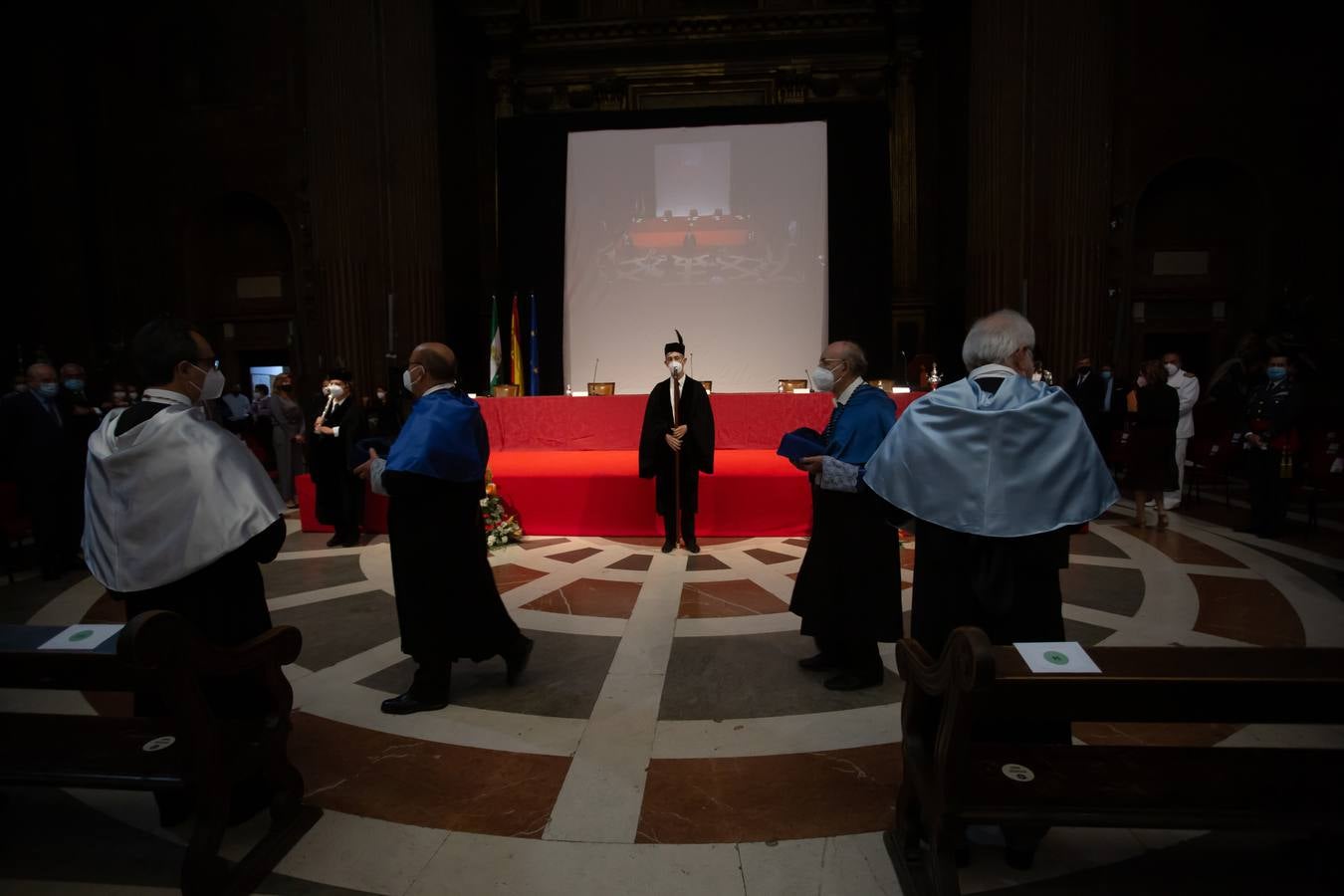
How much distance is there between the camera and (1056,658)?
5.17ft

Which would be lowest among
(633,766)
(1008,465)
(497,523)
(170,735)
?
(633,766)

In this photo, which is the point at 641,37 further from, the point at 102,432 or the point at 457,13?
the point at 102,432

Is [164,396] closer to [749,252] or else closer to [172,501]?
[172,501]

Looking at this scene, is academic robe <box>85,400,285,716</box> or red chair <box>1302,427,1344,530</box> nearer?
academic robe <box>85,400,285,716</box>

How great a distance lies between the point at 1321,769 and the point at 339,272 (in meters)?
11.0

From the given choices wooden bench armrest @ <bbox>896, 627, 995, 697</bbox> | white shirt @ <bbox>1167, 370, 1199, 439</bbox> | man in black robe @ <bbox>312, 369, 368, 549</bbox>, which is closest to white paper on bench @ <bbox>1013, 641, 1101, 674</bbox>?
wooden bench armrest @ <bbox>896, 627, 995, 697</bbox>

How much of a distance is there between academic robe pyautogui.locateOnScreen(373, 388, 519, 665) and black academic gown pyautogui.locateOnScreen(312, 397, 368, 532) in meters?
3.81

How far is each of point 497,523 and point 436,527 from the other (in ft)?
10.7

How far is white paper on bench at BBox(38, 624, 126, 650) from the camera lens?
5.75ft

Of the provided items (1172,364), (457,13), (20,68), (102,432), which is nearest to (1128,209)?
(1172,364)

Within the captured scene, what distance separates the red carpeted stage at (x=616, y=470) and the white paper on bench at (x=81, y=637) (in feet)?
15.2

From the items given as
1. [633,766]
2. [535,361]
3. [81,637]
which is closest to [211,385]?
[81,637]

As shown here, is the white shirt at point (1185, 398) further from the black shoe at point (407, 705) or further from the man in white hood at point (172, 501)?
the man in white hood at point (172, 501)

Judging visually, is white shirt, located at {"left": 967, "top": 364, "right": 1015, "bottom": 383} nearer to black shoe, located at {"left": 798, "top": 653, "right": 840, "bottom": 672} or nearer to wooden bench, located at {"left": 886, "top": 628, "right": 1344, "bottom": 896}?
wooden bench, located at {"left": 886, "top": 628, "right": 1344, "bottom": 896}
